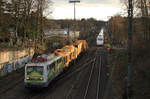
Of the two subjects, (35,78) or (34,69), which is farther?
(34,69)

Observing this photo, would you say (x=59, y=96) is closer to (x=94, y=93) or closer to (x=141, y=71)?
(x=94, y=93)

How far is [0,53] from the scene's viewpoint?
2284 cm

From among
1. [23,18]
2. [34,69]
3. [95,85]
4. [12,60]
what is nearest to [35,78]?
[34,69]

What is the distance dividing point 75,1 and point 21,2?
41.0 feet

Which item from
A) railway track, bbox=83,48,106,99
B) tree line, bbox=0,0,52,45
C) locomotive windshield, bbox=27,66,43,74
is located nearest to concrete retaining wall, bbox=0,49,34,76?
tree line, bbox=0,0,52,45

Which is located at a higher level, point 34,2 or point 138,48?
point 34,2

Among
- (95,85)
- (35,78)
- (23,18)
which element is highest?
(23,18)

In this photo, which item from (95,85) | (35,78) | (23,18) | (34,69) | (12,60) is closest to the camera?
(35,78)

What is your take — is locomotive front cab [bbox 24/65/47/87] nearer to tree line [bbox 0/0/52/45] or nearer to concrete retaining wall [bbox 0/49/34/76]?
concrete retaining wall [bbox 0/49/34/76]

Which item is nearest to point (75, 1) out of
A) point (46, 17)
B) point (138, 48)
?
point (46, 17)

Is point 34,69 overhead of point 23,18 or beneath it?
beneath

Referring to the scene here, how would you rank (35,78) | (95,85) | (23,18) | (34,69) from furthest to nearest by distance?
(23,18), (95,85), (34,69), (35,78)

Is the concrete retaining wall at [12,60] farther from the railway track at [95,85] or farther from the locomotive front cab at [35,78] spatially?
the railway track at [95,85]

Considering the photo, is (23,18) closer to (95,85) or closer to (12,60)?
(12,60)
